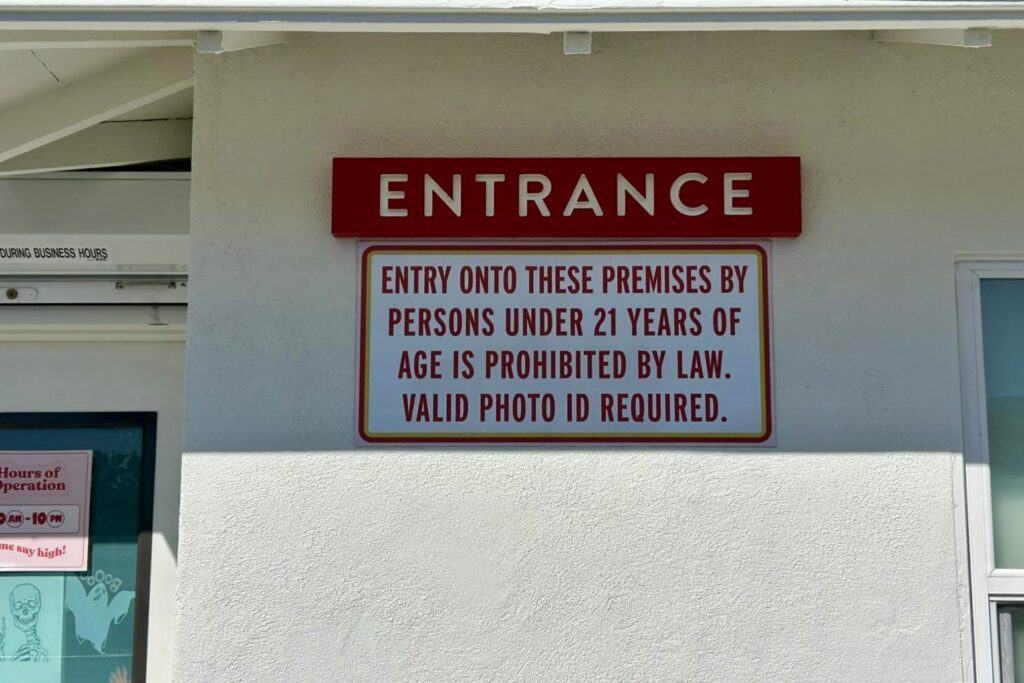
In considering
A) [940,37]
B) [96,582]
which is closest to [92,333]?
[96,582]

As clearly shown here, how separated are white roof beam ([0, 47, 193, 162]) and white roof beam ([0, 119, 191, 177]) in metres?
0.23

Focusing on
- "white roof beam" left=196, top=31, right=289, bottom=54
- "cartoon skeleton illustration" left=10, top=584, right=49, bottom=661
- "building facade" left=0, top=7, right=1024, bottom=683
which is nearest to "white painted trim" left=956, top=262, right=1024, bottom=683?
"building facade" left=0, top=7, right=1024, bottom=683

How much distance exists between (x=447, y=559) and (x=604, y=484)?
1.95 feet

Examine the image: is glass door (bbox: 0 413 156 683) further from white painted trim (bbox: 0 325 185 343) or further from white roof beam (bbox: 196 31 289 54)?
white roof beam (bbox: 196 31 289 54)

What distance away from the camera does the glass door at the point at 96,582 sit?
5461 mm

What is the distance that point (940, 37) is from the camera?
4461mm

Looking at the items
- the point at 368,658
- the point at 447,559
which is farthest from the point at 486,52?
the point at 368,658

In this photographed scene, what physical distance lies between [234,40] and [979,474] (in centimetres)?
300

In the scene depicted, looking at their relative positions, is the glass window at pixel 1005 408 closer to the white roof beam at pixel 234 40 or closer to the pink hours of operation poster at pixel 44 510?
the white roof beam at pixel 234 40

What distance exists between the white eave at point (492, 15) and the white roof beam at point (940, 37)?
89mm

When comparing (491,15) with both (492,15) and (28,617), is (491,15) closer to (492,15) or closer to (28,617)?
(492,15)

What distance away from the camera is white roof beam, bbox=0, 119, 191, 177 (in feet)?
17.7

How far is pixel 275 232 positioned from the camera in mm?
4562

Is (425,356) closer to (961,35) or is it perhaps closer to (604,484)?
(604,484)
